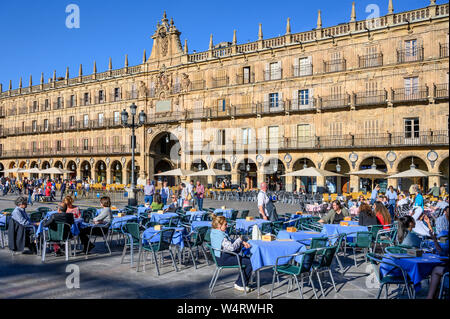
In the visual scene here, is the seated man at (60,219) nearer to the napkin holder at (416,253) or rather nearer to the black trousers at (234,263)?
the black trousers at (234,263)

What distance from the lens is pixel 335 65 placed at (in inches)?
1052

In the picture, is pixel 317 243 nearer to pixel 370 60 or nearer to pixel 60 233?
pixel 60 233

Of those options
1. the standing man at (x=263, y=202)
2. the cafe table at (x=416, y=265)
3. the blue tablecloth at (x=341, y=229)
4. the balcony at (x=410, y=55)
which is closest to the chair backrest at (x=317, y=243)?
the cafe table at (x=416, y=265)

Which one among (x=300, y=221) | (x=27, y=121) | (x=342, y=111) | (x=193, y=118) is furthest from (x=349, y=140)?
(x=27, y=121)

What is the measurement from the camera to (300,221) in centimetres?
969

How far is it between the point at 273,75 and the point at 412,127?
10.2 metres

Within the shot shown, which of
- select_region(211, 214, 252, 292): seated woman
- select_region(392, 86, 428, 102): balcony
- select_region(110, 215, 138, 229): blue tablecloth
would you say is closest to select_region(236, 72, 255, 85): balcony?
select_region(392, 86, 428, 102): balcony

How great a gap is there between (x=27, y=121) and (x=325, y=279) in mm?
46139

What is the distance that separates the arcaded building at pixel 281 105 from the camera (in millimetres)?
24047

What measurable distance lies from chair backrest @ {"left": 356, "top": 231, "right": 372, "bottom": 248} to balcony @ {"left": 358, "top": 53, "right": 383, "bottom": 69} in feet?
66.0

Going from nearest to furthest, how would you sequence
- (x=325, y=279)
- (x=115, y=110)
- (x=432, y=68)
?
1. (x=325, y=279)
2. (x=432, y=68)
3. (x=115, y=110)

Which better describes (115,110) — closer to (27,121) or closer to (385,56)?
(27,121)

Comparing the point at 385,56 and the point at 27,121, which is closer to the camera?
the point at 385,56

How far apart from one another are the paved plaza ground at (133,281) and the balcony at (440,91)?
18.6m
